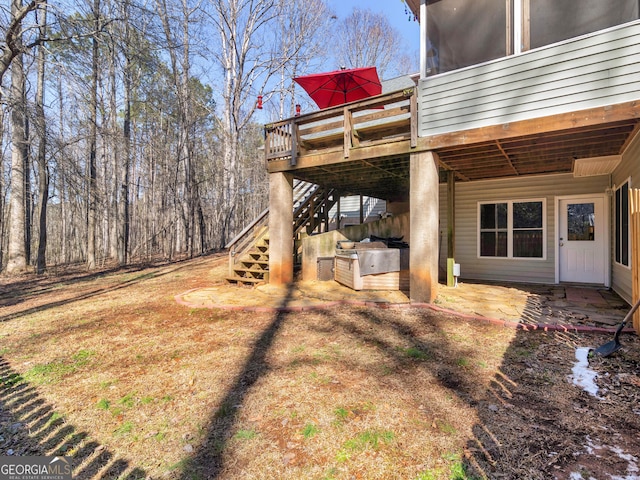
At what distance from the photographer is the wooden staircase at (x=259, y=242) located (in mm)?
7629

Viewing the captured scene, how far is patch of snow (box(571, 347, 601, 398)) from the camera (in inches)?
109

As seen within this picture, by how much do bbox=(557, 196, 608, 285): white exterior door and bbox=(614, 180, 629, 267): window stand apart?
0.70 meters

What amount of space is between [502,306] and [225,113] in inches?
586

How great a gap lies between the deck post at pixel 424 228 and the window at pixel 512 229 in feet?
11.6

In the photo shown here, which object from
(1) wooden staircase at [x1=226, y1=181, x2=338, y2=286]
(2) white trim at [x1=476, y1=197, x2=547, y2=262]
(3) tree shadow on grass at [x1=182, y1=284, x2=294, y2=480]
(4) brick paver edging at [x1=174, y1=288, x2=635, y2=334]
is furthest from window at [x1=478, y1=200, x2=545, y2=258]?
(3) tree shadow on grass at [x1=182, y1=284, x2=294, y2=480]

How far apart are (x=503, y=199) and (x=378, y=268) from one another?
392 centimetres

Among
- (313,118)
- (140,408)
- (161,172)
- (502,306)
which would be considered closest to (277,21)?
(161,172)

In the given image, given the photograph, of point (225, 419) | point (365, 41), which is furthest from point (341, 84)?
point (365, 41)

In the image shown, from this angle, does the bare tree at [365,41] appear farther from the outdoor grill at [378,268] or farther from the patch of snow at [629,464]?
the patch of snow at [629,464]

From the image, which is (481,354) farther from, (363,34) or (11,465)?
(363,34)

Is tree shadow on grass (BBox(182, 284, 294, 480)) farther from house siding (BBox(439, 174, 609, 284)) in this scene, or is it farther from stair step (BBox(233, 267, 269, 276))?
house siding (BBox(439, 174, 609, 284))

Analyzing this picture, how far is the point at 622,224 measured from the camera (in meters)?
5.50

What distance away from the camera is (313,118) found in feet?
21.1

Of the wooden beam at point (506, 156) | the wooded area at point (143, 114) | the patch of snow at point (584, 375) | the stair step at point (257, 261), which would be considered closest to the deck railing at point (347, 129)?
the wooden beam at point (506, 156)
